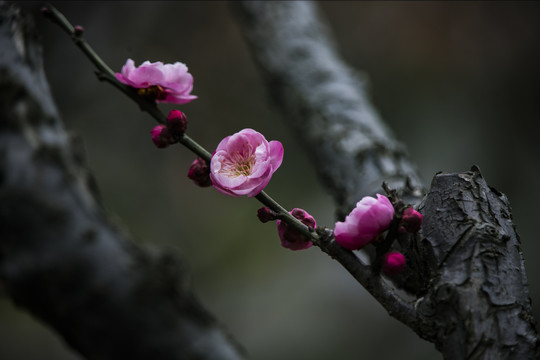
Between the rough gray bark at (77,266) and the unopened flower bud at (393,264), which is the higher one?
the unopened flower bud at (393,264)

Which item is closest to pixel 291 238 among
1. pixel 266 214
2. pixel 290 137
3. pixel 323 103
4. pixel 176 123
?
pixel 266 214

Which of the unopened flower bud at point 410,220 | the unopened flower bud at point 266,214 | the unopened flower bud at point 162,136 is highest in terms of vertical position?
the unopened flower bud at point 162,136

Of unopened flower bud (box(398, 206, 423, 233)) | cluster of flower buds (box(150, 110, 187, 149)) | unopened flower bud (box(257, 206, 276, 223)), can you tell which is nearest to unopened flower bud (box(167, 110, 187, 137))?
cluster of flower buds (box(150, 110, 187, 149))

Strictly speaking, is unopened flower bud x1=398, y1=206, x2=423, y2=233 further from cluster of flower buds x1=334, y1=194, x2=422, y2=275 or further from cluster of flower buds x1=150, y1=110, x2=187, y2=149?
cluster of flower buds x1=150, y1=110, x2=187, y2=149

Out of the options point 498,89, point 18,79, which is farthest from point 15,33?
point 498,89

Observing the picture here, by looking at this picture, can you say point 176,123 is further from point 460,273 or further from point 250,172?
point 460,273

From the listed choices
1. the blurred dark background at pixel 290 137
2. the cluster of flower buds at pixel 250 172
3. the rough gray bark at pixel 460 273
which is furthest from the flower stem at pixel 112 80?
the blurred dark background at pixel 290 137

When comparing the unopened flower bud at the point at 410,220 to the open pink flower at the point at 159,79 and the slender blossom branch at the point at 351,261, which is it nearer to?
the slender blossom branch at the point at 351,261
